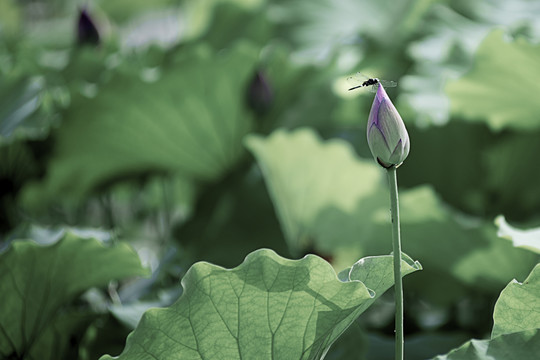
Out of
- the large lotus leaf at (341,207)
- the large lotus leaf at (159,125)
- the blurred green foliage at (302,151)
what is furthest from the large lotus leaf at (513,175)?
the large lotus leaf at (159,125)

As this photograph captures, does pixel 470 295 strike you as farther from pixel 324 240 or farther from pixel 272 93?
pixel 272 93

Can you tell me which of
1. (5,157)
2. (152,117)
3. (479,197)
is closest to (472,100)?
(479,197)

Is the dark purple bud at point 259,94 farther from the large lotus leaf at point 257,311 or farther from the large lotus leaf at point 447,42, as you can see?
the large lotus leaf at point 257,311


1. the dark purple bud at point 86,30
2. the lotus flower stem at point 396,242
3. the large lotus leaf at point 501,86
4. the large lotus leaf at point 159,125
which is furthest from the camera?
the dark purple bud at point 86,30

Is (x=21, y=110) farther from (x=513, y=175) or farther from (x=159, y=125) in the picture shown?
(x=513, y=175)

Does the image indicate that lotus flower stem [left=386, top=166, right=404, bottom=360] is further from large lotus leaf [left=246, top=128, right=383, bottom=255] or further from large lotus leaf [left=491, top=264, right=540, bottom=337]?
large lotus leaf [left=246, top=128, right=383, bottom=255]
